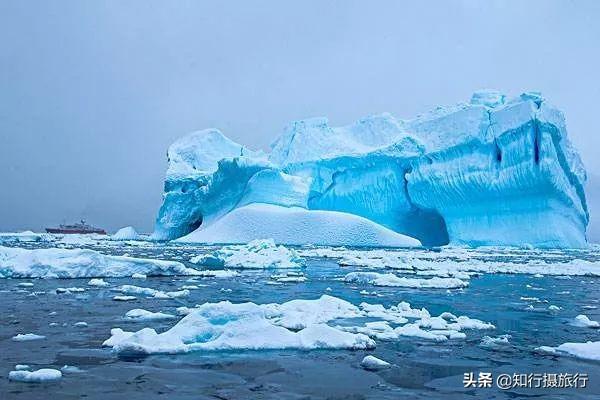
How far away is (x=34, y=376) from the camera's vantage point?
3.21m

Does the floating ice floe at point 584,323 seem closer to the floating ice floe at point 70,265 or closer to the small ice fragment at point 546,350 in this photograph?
the small ice fragment at point 546,350

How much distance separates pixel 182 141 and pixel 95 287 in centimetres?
2685

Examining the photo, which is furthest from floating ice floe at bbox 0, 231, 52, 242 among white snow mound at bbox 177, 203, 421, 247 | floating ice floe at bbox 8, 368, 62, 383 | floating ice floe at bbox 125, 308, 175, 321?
floating ice floe at bbox 8, 368, 62, 383

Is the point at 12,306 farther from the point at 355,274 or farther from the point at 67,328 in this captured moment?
the point at 355,274

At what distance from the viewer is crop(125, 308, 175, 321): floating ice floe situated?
18.1 ft

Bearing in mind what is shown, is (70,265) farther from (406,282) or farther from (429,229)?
(429,229)

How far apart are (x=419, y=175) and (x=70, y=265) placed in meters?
24.0

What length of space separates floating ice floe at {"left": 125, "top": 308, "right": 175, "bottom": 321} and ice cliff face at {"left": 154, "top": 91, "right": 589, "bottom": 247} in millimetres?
21613

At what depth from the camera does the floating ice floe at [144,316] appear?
5521 millimetres

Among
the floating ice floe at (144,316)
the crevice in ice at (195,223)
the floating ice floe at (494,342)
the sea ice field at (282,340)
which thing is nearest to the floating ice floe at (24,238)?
the crevice in ice at (195,223)

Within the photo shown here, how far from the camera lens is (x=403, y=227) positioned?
36094mm

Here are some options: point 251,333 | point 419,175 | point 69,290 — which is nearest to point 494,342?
point 251,333

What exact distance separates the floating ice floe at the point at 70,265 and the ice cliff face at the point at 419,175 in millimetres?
16705

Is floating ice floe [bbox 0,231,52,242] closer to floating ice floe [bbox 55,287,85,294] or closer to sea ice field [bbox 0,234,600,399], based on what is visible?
sea ice field [bbox 0,234,600,399]
